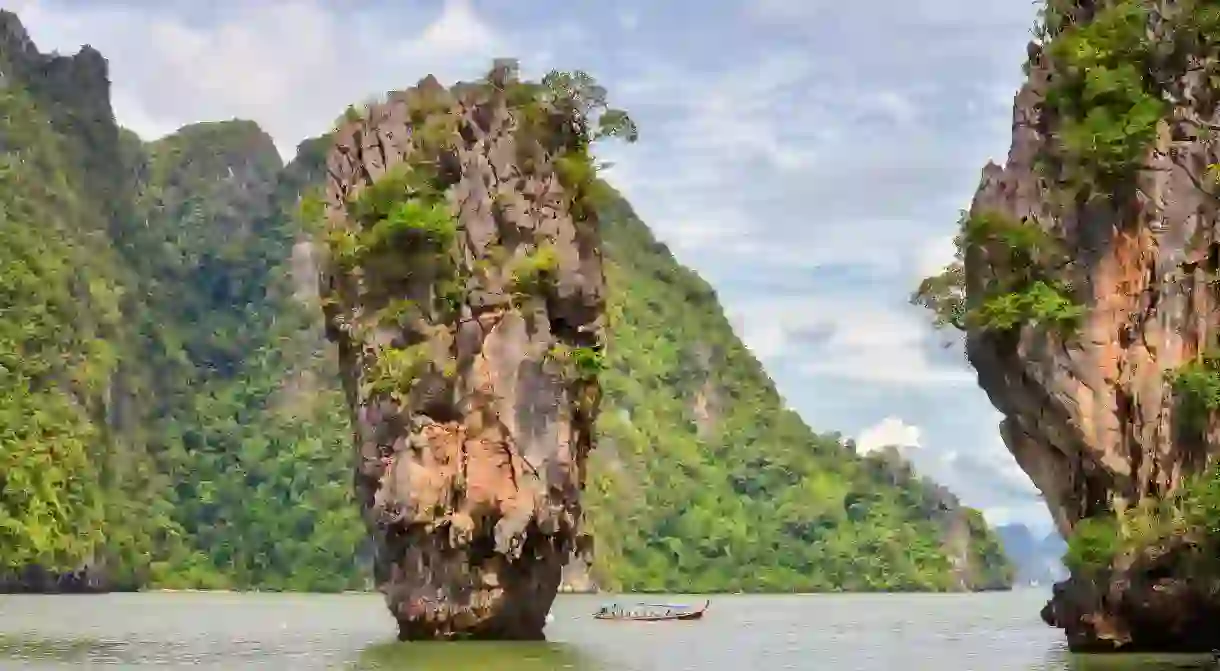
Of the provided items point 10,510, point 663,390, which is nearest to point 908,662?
point 10,510

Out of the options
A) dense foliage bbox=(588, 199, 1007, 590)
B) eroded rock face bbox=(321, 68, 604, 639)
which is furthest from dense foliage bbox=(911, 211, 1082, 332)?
dense foliage bbox=(588, 199, 1007, 590)

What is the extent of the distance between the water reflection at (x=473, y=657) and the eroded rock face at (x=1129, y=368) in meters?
7.98

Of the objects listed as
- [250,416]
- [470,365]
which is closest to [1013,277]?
[470,365]

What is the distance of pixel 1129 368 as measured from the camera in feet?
89.7

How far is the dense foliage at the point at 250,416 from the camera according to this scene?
84.4 m

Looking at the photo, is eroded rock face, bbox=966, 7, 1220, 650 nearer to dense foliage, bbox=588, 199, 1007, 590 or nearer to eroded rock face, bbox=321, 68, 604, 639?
eroded rock face, bbox=321, 68, 604, 639

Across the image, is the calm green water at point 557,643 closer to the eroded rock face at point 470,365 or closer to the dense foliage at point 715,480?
the eroded rock face at point 470,365

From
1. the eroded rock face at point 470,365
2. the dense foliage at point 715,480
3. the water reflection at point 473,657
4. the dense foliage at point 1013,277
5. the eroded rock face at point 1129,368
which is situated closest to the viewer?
the eroded rock face at point 1129,368

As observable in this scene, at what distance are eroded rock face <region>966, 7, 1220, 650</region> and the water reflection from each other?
7.98 m

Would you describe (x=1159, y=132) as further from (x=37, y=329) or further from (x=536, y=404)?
(x=37, y=329)

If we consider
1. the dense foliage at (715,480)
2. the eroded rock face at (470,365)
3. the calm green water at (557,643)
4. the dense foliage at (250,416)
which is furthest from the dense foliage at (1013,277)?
the dense foliage at (715,480)

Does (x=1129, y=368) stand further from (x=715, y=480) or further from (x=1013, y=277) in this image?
(x=715, y=480)

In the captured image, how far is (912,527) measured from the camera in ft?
347

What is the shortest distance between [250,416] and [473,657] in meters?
89.0
